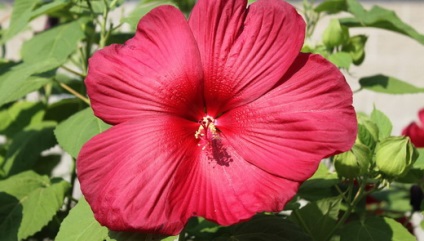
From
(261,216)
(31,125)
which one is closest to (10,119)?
(31,125)

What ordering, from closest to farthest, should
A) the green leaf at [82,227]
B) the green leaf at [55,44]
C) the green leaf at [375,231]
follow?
the green leaf at [82,227], the green leaf at [375,231], the green leaf at [55,44]

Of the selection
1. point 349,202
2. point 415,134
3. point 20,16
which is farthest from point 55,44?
point 415,134

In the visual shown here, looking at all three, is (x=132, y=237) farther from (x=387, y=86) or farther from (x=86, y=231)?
(x=387, y=86)

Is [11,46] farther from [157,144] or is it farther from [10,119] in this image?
[157,144]

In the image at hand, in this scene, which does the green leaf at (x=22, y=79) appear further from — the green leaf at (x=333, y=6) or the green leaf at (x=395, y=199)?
the green leaf at (x=395, y=199)

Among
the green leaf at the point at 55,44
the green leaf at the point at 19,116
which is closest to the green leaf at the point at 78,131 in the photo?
the green leaf at the point at 55,44

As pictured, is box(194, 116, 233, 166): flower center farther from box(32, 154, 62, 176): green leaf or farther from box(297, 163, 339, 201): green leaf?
box(32, 154, 62, 176): green leaf
